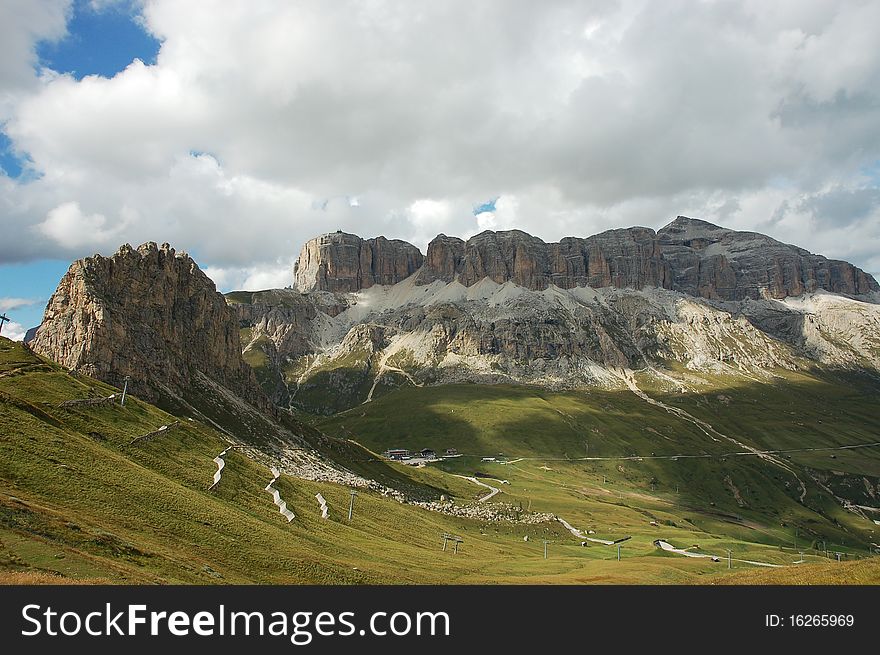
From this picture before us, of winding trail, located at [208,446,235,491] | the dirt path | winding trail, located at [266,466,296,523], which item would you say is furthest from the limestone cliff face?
the dirt path

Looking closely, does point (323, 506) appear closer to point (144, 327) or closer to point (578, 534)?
point (578, 534)

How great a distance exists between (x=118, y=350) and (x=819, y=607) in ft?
479

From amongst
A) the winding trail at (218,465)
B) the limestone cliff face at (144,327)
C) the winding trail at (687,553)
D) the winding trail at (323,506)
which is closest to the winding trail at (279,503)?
the winding trail at (323,506)

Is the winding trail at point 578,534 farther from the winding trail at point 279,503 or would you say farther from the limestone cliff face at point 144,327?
the limestone cliff face at point 144,327

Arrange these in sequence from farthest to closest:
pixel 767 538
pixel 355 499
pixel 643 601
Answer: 1. pixel 767 538
2. pixel 355 499
3. pixel 643 601

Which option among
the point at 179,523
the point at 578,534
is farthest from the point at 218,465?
the point at 578,534

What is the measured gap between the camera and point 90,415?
89.9 metres

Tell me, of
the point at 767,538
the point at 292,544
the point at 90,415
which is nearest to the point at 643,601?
the point at 292,544

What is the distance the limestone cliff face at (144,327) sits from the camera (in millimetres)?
136250

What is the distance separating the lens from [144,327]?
508 ft

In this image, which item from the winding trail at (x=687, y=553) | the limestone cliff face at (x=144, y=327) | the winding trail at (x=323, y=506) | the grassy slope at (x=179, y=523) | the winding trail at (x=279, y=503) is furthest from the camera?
the limestone cliff face at (x=144, y=327)

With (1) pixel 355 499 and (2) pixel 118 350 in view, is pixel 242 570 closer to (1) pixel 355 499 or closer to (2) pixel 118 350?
(1) pixel 355 499

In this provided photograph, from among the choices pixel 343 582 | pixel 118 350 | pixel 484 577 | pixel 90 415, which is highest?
pixel 118 350

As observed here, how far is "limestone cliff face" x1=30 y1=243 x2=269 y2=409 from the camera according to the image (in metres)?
136
